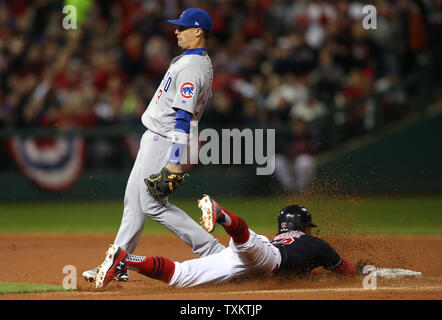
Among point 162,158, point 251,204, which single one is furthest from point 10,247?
point 251,204

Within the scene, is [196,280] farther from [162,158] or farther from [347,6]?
[347,6]

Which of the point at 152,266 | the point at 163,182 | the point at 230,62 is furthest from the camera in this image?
the point at 230,62

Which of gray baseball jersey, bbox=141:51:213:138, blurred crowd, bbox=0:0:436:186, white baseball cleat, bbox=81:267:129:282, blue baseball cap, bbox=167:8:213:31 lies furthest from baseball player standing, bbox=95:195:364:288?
blurred crowd, bbox=0:0:436:186

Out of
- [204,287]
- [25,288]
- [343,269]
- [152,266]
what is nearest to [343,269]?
[343,269]

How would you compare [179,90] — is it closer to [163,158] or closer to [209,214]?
[163,158]

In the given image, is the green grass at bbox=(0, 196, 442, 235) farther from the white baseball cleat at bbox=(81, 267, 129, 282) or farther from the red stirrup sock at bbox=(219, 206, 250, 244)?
the red stirrup sock at bbox=(219, 206, 250, 244)
